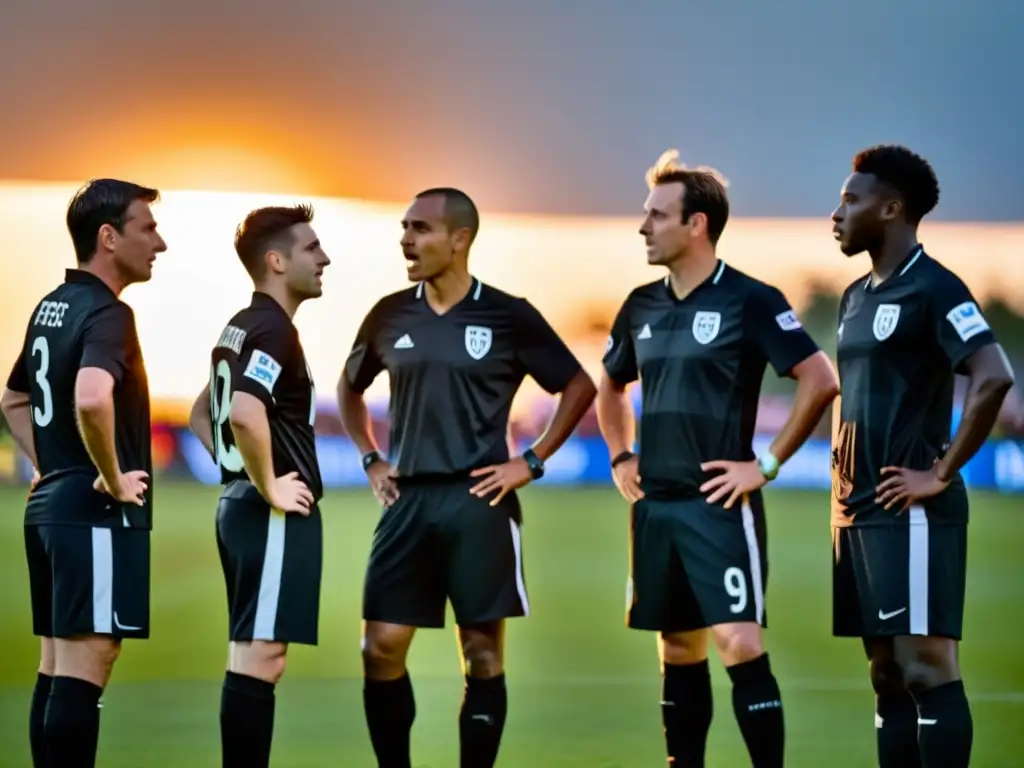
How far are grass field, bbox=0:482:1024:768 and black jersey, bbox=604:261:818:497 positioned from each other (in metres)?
1.32

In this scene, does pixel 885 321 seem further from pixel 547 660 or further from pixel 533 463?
pixel 547 660

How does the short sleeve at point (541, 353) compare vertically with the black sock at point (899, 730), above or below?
above

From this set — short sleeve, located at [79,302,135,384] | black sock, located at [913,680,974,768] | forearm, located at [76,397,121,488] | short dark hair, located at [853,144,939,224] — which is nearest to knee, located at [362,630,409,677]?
forearm, located at [76,397,121,488]

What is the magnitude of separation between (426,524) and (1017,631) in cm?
263

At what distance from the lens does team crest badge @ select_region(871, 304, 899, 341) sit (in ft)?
11.5

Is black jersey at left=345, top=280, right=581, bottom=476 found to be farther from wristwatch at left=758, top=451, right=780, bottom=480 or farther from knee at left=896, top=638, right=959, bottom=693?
knee at left=896, top=638, right=959, bottom=693

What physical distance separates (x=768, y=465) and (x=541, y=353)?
59 centimetres

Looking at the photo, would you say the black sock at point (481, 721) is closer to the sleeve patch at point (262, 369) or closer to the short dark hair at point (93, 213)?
the sleeve patch at point (262, 369)

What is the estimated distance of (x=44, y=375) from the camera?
3.47m

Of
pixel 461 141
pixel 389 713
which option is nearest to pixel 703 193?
pixel 389 713

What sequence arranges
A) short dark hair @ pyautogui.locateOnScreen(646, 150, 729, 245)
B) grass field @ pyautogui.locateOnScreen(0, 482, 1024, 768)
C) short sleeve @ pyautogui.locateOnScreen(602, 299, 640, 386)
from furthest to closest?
grass field @ pyautogui.locateOnScreen(0, 482, 1024, 768)
short sleeve @ pyautogui.locateOnScreen(602, 299, 640, 386)
short dark hair @ pyautogui.locateOnScreen(646, 150, 729, 245)

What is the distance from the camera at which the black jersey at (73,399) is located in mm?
3436

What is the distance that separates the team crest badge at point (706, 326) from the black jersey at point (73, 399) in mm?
1210

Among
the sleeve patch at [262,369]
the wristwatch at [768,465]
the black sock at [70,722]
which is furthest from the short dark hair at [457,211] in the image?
the black sock at [70,722]
